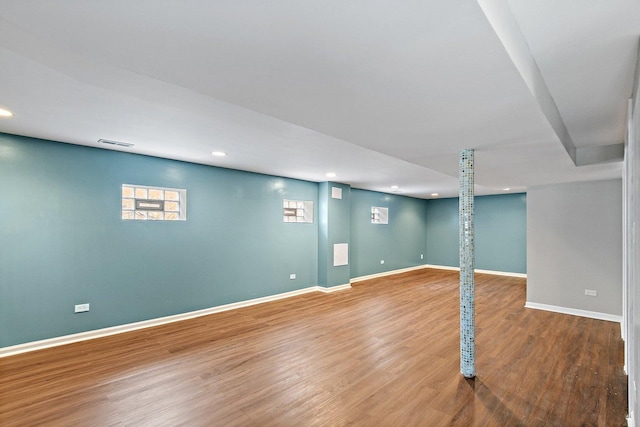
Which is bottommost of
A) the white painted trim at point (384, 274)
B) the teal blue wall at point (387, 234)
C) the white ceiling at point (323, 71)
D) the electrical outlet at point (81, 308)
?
the white painted trim at point (384, 274)

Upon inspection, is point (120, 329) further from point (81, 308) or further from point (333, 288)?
point (333, 288)

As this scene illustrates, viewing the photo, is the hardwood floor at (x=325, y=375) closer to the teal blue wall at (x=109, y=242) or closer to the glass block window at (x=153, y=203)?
the teal blue wall at (x=109, y=242)

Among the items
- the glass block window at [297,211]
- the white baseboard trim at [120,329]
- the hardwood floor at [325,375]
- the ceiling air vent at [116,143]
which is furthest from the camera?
the glass block window at [297,211]

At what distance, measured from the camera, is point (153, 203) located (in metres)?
4.60

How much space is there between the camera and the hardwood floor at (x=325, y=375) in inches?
94.9

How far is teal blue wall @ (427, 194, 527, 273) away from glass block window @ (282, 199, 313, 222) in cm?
582

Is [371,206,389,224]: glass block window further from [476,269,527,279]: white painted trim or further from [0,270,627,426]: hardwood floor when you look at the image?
[0,270,627,426]: hardwood floor

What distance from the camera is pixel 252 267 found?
5.71 meters

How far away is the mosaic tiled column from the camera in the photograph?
3.11m

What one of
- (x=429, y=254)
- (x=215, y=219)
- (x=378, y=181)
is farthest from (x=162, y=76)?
(x=429, y=254)

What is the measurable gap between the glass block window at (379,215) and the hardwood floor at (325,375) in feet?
13.9

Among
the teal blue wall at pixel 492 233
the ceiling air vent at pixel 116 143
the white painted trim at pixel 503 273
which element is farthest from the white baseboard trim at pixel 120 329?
the white painted trim at pixel 503 273

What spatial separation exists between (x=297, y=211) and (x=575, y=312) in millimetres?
5363

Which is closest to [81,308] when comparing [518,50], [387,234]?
[518,50]
